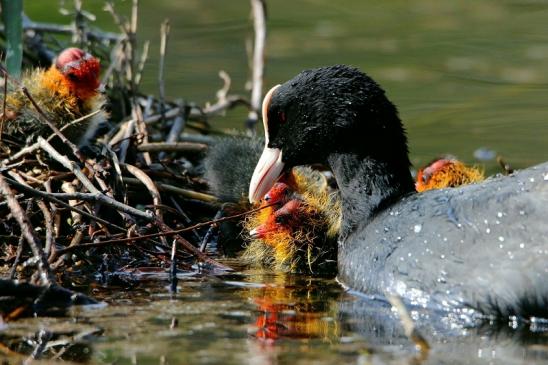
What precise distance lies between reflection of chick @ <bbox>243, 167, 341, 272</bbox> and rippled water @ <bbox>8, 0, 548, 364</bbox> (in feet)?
0.47

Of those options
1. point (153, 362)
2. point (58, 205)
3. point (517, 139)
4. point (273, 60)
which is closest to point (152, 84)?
point (273, 60)

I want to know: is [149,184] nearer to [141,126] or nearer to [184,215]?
[184,215]

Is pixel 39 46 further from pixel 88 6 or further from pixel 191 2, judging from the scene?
pixel 191 2

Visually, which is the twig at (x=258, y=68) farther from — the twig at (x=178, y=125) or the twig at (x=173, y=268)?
the twig at (x=173, y=268)

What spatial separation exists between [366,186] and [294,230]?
418mm

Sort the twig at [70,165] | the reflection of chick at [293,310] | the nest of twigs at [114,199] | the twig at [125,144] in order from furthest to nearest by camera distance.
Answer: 1. the twig at [125,144]
2. the twig at [70,165]
3. the nest of twigs at [114,199]
4. the reflection of chick at [293,310]

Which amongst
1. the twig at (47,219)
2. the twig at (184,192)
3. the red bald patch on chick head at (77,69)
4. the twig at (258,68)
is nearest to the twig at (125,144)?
the twig at (184,192)

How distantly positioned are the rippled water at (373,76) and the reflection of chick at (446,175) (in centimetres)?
85

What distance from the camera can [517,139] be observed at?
286 inches

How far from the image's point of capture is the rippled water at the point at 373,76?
12.2 feet

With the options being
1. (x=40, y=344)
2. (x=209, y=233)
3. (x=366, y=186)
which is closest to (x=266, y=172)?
(x=209, y=233)

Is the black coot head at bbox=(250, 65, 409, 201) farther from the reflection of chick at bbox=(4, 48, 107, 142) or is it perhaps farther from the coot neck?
the reflection of chick at bbox=(4, 48, 107, 142)

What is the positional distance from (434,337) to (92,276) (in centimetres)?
154

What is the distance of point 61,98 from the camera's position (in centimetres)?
555
